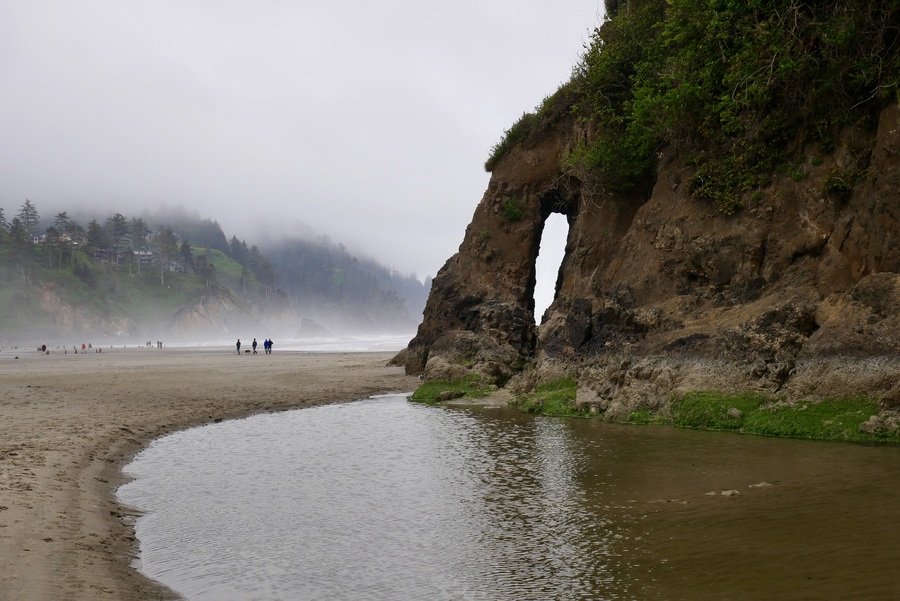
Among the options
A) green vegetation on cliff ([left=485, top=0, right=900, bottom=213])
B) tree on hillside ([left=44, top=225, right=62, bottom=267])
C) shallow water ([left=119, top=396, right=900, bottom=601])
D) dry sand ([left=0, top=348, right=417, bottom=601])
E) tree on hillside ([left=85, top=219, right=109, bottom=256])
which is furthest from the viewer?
tree on hillside ([left=85, top=219, right=109, bottom=256])

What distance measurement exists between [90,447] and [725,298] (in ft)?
57.1

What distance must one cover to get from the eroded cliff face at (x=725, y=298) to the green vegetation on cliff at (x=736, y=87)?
72cm

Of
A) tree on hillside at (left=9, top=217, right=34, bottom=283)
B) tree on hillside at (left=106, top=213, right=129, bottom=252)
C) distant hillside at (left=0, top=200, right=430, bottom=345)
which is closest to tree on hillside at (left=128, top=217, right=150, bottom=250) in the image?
distant hillside at (left=0, top=200, right=430, bottom=345)

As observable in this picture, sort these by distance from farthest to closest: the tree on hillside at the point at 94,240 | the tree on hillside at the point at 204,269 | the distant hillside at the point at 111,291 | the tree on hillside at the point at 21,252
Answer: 1. the tree on hillside at the point at 204,269
2. the tree on hillside at the point at 94,240
3. the tree on hillside at the point at 21,252
4. the distant hillside at the point at 111,291

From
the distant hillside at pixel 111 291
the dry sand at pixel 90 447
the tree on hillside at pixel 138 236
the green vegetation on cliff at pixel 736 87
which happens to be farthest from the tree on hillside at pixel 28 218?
the green vegetation on cliff at pixel 736 87

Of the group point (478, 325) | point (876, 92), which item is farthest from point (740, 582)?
point (478, 325)

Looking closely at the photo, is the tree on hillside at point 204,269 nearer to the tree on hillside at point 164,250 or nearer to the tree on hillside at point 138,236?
the tree on hillside at point 164,250

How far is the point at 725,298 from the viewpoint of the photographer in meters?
19.2

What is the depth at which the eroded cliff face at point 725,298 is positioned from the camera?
1474 centimetres

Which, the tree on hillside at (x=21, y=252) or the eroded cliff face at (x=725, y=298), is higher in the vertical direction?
the tree on hillside at (x=21, y=252)

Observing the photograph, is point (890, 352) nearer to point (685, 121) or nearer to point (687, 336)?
point (687, 336)

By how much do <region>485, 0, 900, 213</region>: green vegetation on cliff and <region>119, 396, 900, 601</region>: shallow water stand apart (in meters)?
9.29

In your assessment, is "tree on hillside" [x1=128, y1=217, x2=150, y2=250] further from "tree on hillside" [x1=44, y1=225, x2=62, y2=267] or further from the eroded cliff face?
the eroded cliff face

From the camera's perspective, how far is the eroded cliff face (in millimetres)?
14742
